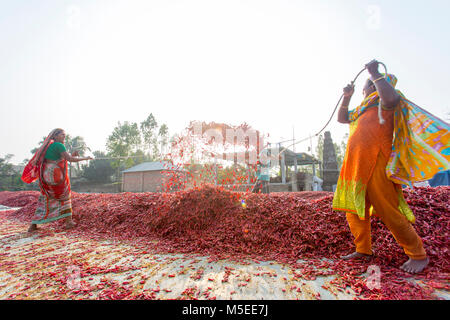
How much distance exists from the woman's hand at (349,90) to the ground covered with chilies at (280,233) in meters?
1.32

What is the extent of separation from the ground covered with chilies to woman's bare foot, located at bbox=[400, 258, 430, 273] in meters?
0.04

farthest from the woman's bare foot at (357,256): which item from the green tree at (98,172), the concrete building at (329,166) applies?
the green tree at (98,172)

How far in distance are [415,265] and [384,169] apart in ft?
2.39

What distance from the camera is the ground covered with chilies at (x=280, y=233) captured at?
149 cm

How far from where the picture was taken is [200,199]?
3119 mm

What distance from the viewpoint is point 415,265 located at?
153 cm

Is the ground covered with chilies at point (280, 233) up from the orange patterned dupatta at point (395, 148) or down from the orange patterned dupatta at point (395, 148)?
down

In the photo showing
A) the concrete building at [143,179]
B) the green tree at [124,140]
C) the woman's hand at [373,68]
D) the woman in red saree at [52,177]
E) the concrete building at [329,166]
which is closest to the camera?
the woman's hand at [373,68]

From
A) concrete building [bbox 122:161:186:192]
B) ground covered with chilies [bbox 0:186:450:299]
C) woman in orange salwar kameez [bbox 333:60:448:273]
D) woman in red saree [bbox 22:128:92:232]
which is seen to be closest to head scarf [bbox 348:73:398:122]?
woman in orange salwar kameez [bbox 333:60:448:273]

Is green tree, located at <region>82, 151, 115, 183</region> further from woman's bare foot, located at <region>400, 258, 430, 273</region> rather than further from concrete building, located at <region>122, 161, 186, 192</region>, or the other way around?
woman's bare foot, located at <region>400, 258, 430, 273</region>

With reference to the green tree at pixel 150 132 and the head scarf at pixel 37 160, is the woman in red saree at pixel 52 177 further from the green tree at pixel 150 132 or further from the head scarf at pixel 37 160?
the green tree at pixel 150 132

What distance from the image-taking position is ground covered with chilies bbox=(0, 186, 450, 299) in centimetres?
149

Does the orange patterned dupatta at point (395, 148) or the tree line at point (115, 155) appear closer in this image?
the orange patterned dupatta at point (395, 148)
